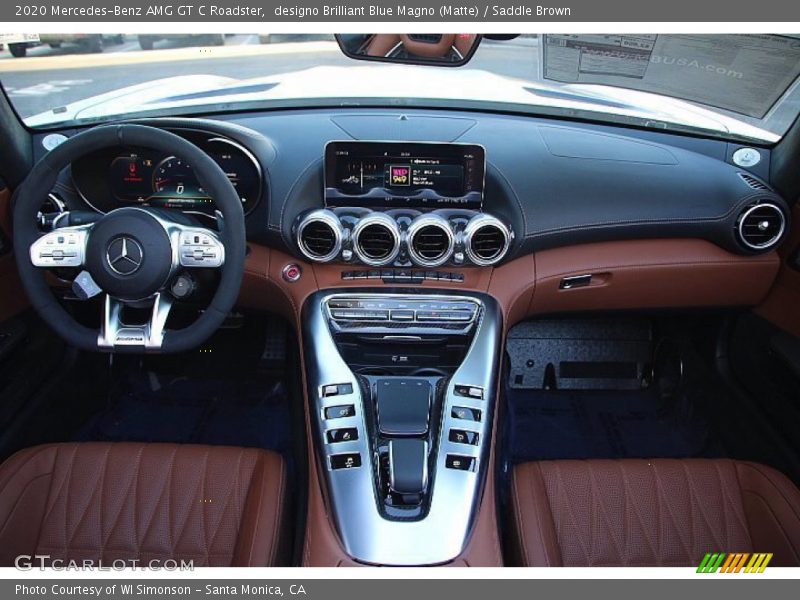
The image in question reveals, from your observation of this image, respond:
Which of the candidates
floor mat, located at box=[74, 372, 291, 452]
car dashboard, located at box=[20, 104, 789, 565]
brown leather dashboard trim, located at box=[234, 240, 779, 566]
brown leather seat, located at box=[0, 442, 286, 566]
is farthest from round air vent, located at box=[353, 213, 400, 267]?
floor mat, located at box=[74, 372, 291, 452]

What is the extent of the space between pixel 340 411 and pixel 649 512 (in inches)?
39.5

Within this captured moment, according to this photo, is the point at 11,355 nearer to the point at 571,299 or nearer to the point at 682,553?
the point at 571,299

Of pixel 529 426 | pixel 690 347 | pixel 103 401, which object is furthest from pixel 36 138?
pixel 690 347

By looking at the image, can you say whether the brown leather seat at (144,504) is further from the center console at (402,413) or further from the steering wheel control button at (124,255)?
the steering wheel control button at (124,255)

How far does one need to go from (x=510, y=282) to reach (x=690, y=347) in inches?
46.5

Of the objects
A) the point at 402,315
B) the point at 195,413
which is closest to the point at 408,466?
the point at 402,315

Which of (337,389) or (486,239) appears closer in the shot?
(337,389)

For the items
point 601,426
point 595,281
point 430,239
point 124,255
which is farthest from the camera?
point 601,426

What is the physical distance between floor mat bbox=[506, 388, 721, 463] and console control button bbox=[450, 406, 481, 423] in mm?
829

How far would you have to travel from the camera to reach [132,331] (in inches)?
73.5

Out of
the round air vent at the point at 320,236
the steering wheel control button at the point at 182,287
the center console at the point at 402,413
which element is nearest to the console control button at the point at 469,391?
the center console at the point at 402,413

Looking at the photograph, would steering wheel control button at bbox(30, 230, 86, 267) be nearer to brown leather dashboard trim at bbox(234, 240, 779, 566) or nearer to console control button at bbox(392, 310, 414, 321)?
brown leather dashboard trim at bbox(234, 240, 779, 566)

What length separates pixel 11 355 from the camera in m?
2.48

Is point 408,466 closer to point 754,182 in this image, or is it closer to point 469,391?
point 469,391
